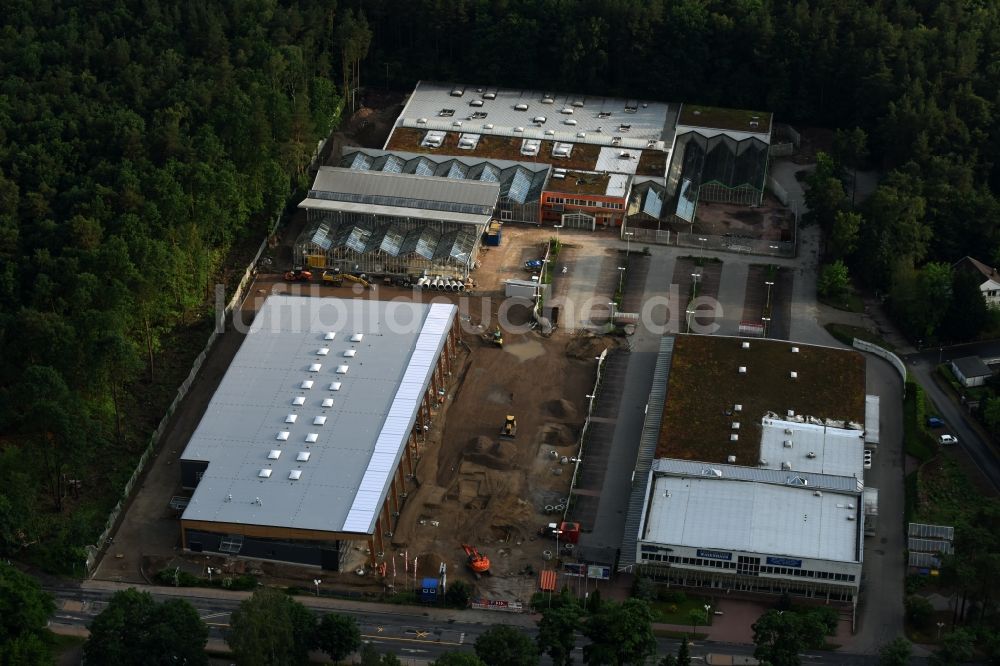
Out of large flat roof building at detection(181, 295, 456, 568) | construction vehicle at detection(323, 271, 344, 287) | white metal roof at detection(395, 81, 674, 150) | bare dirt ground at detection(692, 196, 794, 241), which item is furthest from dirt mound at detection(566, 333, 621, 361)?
white metal roof at detection(395, 81, 674, 150)

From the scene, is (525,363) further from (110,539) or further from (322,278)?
(110,539)

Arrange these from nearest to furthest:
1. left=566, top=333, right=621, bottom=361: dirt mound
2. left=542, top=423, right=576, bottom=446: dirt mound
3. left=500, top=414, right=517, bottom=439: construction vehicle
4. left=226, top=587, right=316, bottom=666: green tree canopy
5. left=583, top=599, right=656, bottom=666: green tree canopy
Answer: left=226, top=587, right=316, bottom=666: green tree canopy < left=583, top=599, right=656, bottom=666: green tree canopy < left=542, top=423, right=576, bottom=446: dirt mound < left=500, top=414, right=517, bottom=439: construction vehicle < left=566, top=333, right=621, bottom=361: dirt mound

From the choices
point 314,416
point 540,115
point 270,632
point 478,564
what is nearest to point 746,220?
point 540,115

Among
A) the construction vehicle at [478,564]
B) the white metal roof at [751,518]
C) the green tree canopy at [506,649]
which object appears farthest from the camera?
the construction vehicle at [478,564]

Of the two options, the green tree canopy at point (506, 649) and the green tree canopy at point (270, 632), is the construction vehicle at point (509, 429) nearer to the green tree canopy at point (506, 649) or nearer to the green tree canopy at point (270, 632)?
the green tree canopy at point (506, 649)

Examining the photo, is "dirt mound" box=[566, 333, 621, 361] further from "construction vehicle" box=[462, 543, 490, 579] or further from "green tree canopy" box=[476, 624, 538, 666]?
"green tree canopy" box=[476, 624, 538, 666]

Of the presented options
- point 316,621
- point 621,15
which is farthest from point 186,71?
point 316,621

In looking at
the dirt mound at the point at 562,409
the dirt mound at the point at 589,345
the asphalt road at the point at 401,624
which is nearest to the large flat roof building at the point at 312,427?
the asphalt road at the point at 401,624
